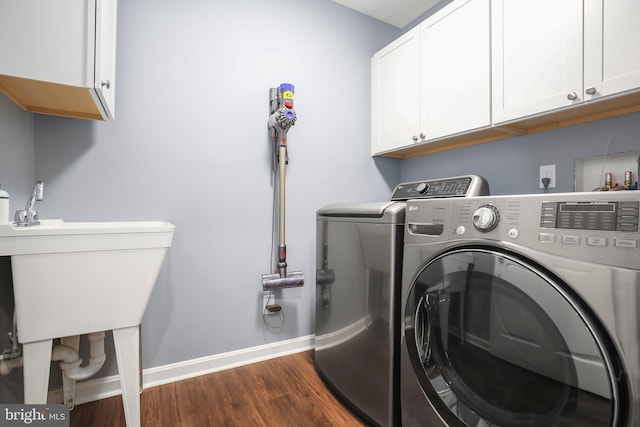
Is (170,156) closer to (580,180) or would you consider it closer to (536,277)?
(536,277)

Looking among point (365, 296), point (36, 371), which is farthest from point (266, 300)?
point (36, 371)

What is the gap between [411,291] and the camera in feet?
3.50

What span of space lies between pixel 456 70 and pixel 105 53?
164 centimetres

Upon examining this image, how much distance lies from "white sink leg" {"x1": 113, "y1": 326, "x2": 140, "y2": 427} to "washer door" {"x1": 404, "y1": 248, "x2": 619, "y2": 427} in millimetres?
1028

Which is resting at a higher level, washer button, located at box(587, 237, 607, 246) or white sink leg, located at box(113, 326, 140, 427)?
washer button, located at box(587, 237, 607, 246)

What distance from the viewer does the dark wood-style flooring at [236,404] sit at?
4.21 feet

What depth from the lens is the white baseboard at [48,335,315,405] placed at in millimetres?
1405

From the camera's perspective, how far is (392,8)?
2.13m

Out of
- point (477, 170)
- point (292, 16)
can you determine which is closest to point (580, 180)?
point (477, 170)

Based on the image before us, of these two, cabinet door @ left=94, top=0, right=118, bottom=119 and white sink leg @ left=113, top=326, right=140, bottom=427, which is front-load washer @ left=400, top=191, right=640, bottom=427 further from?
cabinet door @ left=94, top=0, right=118, bottom=119

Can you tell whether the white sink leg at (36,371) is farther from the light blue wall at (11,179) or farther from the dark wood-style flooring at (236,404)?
the dark wood-style flooring at (236,404)

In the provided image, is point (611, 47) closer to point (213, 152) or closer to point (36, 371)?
point (213, 152)

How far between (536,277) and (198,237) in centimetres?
154

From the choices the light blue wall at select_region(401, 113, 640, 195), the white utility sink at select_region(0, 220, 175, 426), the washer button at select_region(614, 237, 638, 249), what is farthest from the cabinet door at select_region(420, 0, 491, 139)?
A: the white utility sink at select_region(0, 220, 175, 426)
